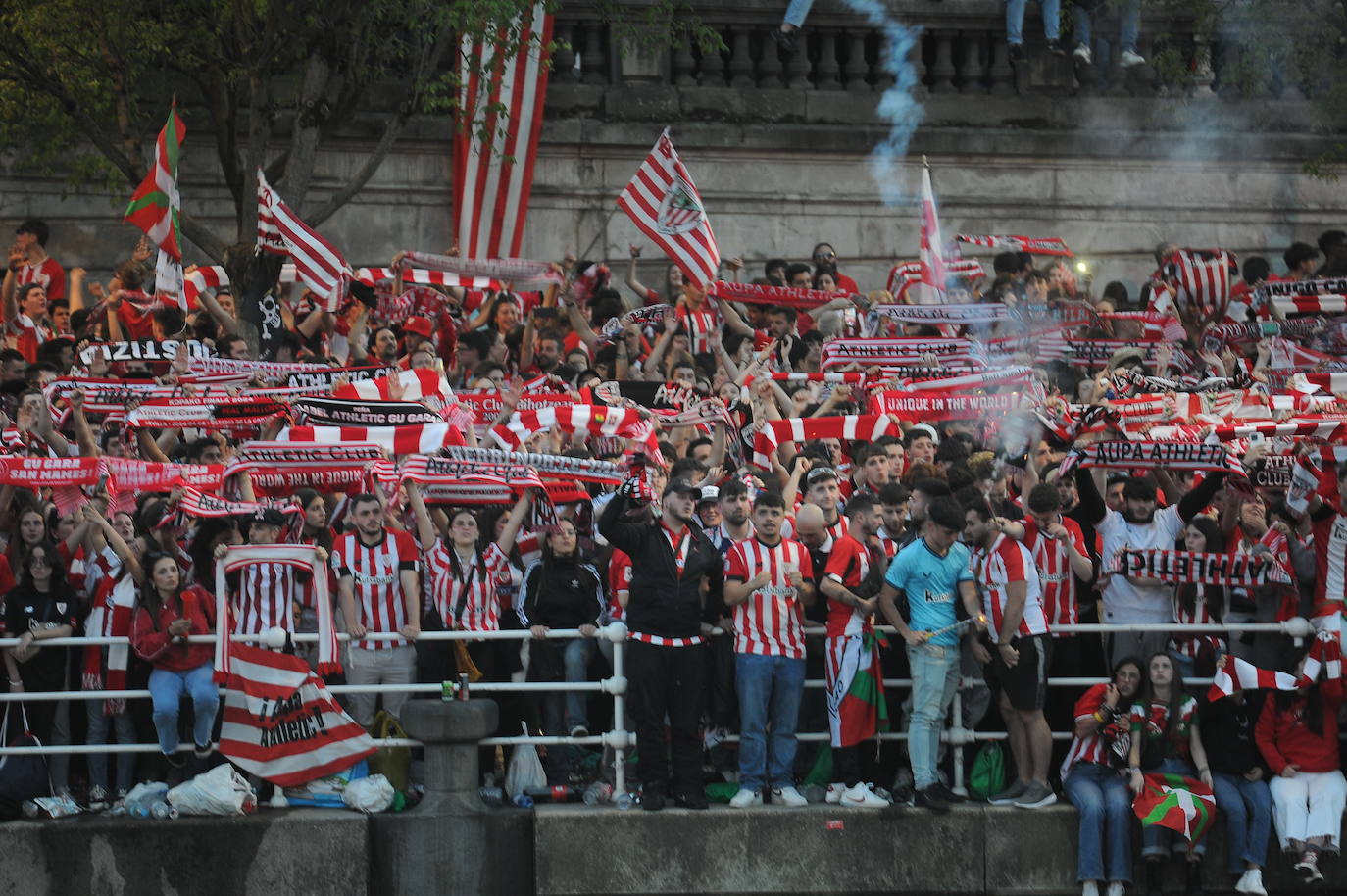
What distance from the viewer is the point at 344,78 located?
64.5 feet

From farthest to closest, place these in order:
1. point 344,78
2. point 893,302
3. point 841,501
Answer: point 344,78 → point 893,302 → point 841,501

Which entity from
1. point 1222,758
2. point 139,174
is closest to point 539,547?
point 1222,758

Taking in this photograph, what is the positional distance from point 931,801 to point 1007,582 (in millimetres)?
1368

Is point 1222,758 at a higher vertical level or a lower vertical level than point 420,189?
lower

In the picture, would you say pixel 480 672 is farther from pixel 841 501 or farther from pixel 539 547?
pixel 841 501

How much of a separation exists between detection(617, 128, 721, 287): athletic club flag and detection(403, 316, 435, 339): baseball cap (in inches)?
75.3

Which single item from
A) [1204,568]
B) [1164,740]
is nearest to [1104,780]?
[1164,740]

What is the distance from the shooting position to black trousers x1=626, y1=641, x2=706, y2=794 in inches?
500

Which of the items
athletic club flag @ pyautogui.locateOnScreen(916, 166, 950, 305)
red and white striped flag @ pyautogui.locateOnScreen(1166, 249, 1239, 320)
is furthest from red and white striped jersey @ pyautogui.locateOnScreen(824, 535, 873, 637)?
red and white striped flag @ pyautogui.locateOnScreen(1166, 249, 1239, 320)

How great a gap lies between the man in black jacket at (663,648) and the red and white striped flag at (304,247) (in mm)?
5007

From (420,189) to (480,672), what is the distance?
9642 mm

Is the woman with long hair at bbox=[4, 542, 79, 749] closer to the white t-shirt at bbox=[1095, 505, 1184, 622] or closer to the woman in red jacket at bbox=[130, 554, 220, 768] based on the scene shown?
the woman in red jacket at bbox=[130, 554, 220, 768]

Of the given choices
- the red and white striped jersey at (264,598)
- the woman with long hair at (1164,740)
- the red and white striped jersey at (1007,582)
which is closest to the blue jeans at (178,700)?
the red and white striped jersey at (264,598)

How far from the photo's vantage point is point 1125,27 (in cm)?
2250
